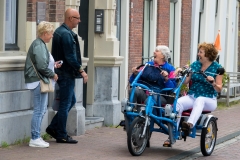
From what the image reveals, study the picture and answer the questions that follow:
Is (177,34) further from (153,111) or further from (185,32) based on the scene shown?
(153,111)

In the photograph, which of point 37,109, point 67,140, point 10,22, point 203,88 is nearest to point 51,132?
point 67,140

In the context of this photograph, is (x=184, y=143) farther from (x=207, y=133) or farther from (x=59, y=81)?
(x=59, y=81)

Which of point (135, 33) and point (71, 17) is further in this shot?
point (135, 33)

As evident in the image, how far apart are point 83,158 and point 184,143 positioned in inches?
101

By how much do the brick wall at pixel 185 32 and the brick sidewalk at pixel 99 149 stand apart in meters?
6.92

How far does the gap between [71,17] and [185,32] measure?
9.40 metres

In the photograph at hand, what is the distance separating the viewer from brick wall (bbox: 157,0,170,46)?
18203 millimetres

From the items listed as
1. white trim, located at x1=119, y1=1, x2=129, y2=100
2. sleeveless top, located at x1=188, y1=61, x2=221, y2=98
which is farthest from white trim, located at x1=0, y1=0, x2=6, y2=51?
white trim, located at x1=119, y1=1, x2=129, y2=100

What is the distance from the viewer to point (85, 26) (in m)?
14.4

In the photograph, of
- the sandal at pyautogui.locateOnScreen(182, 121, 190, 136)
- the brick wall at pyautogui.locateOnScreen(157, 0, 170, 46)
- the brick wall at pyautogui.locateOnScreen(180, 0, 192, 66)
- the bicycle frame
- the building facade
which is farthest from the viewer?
the brick wall at pyautogui.locateOnScreen(180, 0, 192, 66)

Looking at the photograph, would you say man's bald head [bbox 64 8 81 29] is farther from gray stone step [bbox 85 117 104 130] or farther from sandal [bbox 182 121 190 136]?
gray stone step [bbox 85 117 104 130]

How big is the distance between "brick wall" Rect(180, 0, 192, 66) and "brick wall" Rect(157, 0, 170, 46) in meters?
1.35

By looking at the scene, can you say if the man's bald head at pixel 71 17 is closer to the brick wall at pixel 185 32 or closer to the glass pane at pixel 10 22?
the glass pane at pixel 10 22

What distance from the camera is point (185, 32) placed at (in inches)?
808
